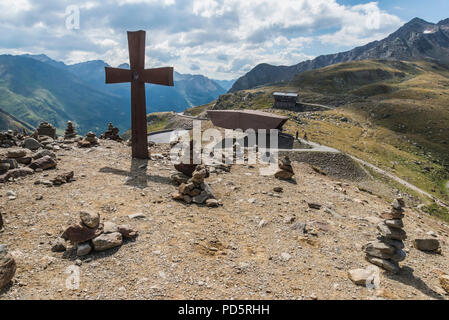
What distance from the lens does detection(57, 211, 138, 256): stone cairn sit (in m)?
7.91

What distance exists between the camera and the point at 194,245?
8930 mm

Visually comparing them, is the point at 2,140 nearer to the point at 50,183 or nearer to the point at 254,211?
the point at 50,183

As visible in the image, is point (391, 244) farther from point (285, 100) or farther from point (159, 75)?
point (285, 100)

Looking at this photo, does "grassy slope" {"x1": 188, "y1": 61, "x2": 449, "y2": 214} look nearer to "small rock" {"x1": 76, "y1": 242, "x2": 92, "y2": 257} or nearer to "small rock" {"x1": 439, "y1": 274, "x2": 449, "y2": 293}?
"small rock" {"x1": 439, "y1": 274, "x2": 449, "y2": 293}

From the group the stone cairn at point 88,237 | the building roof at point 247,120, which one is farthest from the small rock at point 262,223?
the building roof at point 247,120

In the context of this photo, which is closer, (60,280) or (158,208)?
(60,280)

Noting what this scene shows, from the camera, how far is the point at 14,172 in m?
12.8

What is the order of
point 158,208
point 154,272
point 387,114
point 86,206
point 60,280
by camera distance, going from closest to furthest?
1. point 60,280
2. point 154,272
3. point 86,206
4. point 158,208
5. point 387,114

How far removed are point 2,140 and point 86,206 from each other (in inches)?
590

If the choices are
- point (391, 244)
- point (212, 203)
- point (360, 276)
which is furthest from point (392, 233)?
point (212, 203)

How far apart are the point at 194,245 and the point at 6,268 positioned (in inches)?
199

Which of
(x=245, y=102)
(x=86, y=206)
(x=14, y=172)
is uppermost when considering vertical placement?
(x=245, y=102)

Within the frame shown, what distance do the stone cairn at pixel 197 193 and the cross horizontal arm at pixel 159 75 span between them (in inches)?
275
